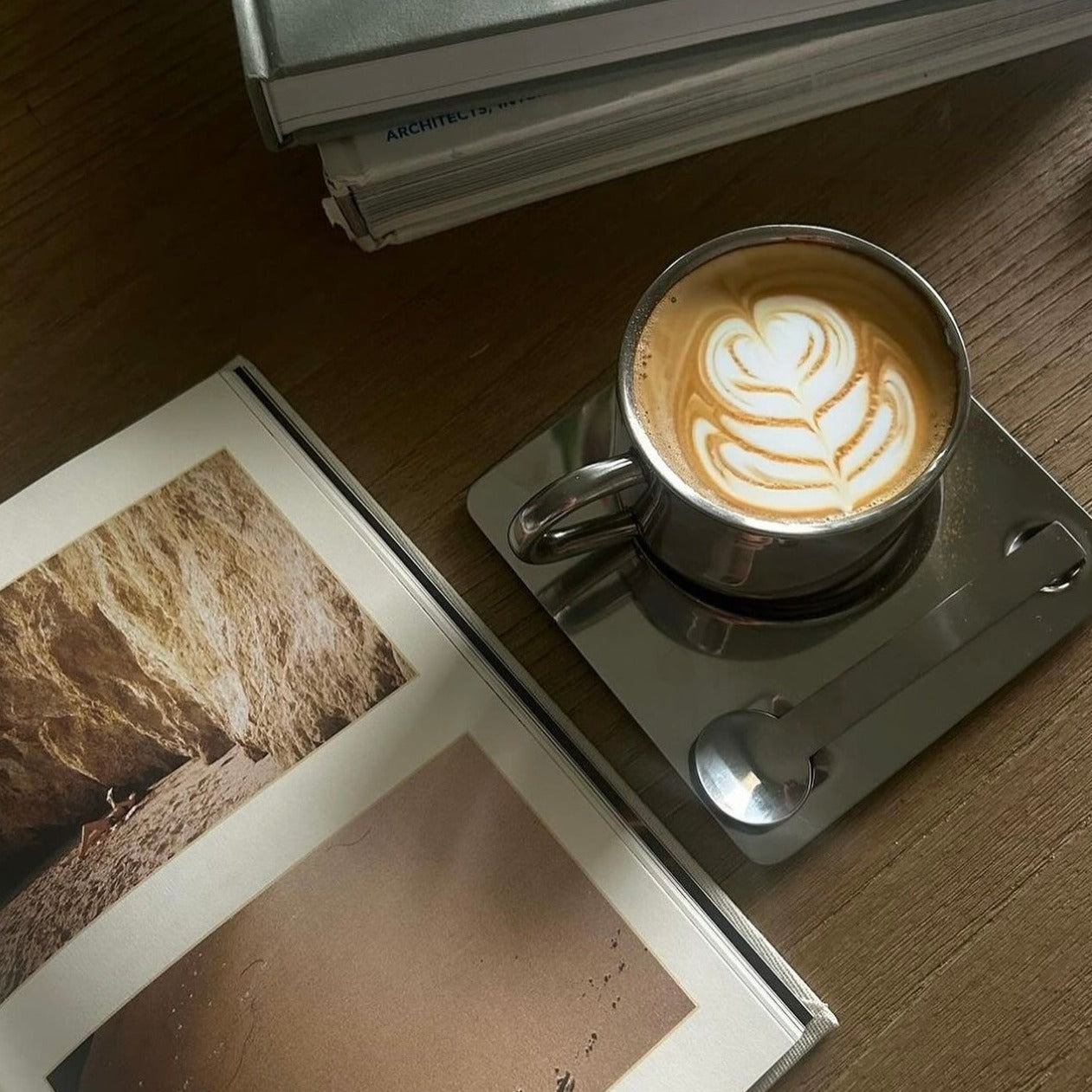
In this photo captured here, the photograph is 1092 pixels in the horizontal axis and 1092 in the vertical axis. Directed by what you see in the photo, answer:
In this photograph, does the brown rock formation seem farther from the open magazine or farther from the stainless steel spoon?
the stainless steel spoon

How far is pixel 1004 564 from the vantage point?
0.46 metres

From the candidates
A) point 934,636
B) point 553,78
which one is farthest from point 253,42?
point 934,636

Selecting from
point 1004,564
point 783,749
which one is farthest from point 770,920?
point 1004,564

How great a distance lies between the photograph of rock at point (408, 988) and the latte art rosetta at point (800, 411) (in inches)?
6.6

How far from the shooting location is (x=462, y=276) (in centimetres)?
53

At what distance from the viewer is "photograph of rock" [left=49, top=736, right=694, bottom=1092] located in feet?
1.42

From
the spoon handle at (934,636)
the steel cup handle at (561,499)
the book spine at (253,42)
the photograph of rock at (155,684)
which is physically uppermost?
the book spine at (253,42)

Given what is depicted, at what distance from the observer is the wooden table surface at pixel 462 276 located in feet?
1.61

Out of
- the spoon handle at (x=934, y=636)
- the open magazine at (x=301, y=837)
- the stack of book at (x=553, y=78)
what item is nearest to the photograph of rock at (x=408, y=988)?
the open magazine at (x=301, y=837)

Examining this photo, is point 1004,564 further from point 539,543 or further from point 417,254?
point 417,254

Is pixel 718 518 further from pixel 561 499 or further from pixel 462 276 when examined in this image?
pixel 462 276

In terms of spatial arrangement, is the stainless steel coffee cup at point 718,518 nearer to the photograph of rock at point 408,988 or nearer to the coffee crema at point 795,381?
the coffee crema at point 795,381

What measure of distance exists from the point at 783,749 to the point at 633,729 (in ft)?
0.21

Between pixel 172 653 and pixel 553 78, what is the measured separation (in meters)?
0.29
